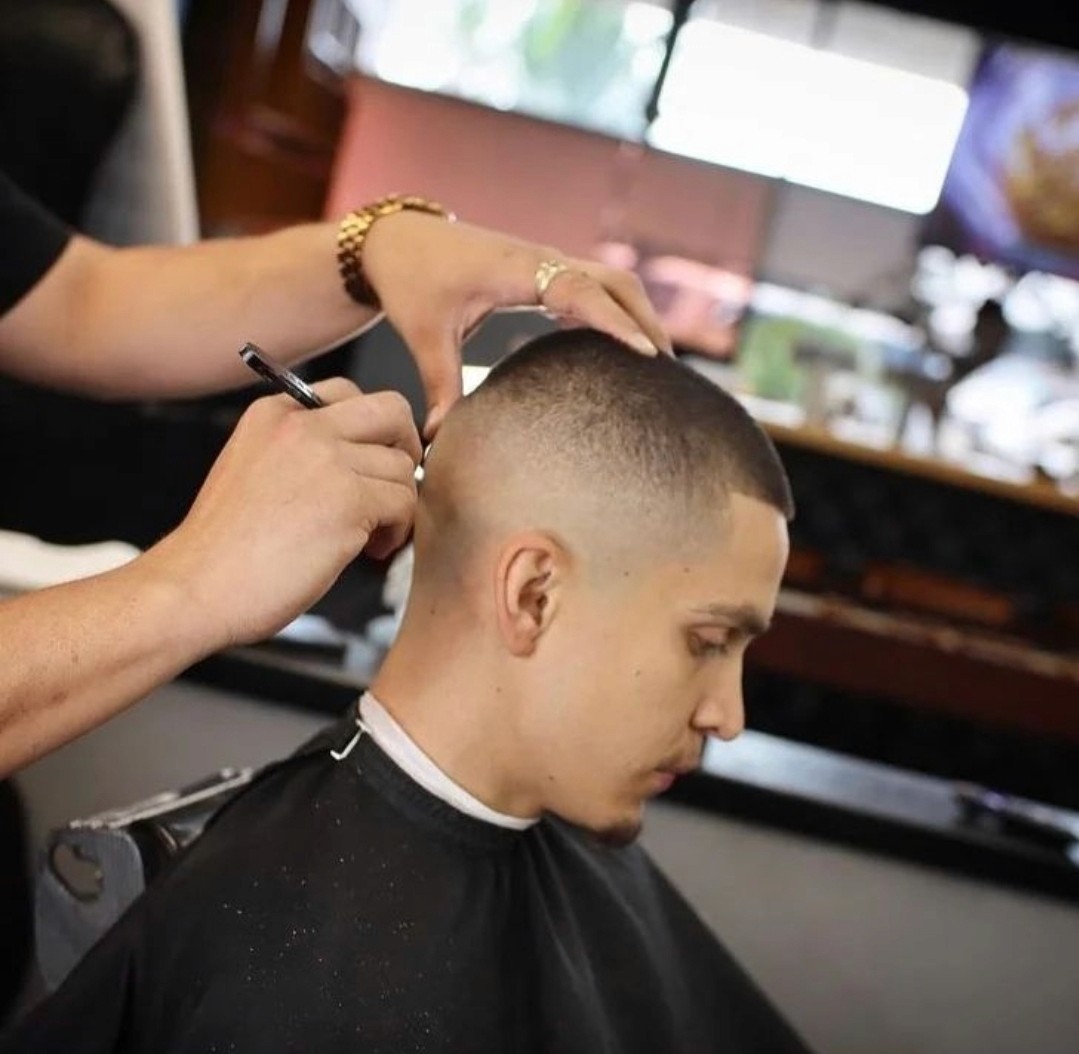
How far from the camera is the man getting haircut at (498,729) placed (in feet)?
3.58

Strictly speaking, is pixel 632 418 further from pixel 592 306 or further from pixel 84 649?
pixel 84 649

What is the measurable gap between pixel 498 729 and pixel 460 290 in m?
0.39

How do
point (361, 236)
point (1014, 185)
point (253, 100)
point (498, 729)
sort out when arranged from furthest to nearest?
point (1014, 185)
point (253, 100)
point (361, 236)
point (498, 729)

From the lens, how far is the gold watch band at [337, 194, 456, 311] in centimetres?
130

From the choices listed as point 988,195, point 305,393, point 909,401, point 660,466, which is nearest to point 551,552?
point 660,466

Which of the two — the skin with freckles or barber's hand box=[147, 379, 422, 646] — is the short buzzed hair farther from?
barber's hand box=[147, 379, 422, 646]

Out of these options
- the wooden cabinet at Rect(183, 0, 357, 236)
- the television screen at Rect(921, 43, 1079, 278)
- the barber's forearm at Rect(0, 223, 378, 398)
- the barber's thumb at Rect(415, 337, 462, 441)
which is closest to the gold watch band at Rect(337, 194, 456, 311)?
the barber's forearm at Rect(0, 223, 378, 398)

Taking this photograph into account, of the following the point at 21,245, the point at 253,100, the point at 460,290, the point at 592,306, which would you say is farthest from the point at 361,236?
the point at 253,100

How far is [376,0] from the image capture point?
532 cm

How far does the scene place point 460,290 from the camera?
4.02ft

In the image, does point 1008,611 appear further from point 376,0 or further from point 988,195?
point 376,0

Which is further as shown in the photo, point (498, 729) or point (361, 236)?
point (361, 236)

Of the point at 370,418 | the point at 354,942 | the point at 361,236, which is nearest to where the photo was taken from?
the point at 370,418

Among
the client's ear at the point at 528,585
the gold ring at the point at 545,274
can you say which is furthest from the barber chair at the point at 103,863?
the gold ring at the point at 545,274
